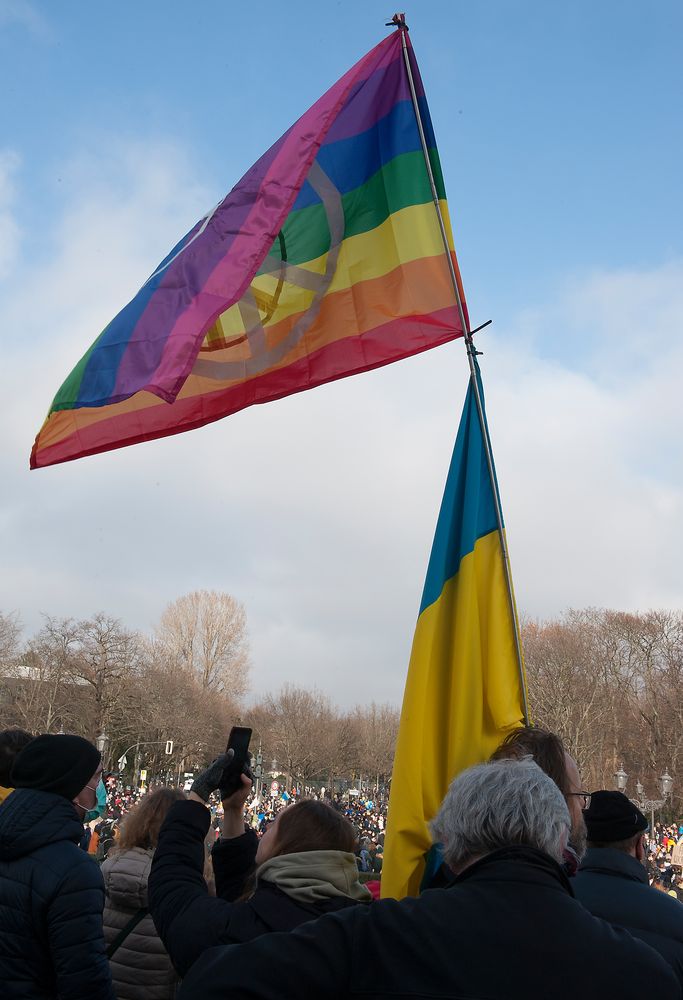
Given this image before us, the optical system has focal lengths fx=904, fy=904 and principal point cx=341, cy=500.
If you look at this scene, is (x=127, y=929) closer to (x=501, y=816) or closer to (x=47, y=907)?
(x=47, y=907)

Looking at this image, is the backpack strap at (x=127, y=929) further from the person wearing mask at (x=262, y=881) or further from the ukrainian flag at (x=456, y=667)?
the person wearing mask at (x=262, y=881)

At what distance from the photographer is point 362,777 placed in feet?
258

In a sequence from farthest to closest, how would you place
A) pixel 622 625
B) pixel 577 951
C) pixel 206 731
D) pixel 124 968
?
pixel 206 731 < pixel 622 625 < pixel 124 968 < pixel 577 951

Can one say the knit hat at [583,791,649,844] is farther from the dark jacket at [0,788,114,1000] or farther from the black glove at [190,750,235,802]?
the dark jacket at [0,788,114,1000]

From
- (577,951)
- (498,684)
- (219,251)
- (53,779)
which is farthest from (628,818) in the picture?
(219,251)

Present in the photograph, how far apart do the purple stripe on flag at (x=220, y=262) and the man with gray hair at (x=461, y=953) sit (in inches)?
114

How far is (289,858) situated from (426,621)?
1.65 m

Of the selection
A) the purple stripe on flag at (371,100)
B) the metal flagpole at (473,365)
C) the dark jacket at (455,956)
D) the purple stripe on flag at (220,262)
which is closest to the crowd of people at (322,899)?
the dark jacket at (455,956)

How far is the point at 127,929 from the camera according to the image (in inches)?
147

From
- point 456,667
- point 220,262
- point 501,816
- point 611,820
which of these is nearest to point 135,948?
point 456,667

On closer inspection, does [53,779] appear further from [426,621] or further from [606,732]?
[606,732]

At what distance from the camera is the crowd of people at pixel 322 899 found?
1.59m

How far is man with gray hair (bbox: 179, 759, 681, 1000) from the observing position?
156 centimetres

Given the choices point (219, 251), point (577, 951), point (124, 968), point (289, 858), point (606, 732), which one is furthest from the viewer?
point (606, 732)
